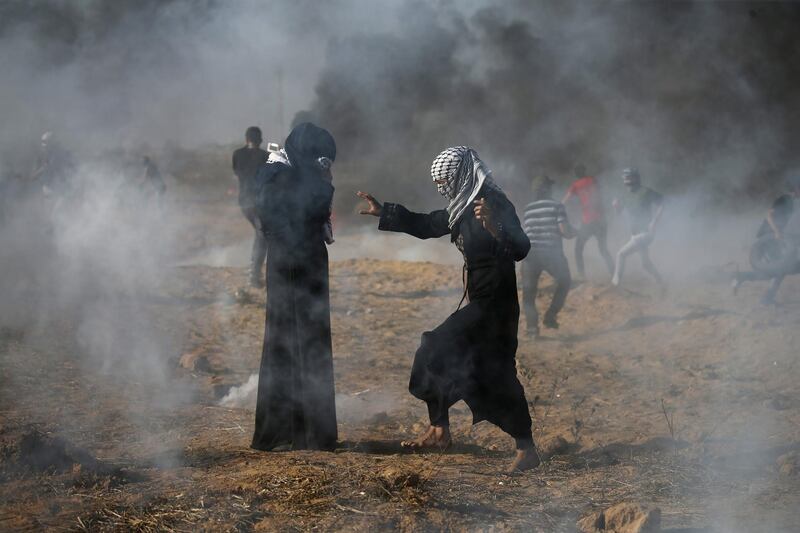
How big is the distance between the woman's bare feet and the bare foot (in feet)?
1.56

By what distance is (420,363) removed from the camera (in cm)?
461

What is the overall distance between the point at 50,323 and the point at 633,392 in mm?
5314

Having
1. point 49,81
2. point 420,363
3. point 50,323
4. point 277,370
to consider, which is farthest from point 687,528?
point 50,323

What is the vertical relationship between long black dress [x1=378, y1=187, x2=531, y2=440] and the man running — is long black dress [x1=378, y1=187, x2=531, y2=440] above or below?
below

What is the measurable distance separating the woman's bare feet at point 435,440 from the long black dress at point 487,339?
0.34 metres

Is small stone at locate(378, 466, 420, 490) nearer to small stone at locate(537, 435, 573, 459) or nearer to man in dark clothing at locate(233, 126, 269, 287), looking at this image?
small stone at locate(537, 435, 573, 459)

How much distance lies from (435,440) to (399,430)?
83 centimetres

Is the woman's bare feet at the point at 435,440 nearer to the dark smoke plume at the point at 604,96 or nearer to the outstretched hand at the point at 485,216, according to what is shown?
the outstretched hand at the point at 485,216

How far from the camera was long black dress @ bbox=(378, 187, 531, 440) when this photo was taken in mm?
A: 4523

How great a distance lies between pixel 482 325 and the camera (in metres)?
4.57

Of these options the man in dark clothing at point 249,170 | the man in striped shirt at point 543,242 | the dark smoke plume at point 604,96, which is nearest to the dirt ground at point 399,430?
the man in striped shirt at point 543,242

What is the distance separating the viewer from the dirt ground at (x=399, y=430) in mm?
3732

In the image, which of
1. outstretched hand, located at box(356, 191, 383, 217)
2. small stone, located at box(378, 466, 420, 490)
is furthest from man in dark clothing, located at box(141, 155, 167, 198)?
small stone, located at box(378, 466, 420, 490)

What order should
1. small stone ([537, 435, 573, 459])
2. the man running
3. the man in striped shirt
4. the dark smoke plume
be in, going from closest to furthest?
1. small stone ([537, 435, 573, 459])
2. the man in striped shirt
3. the man running
4. the dark smoke plume
